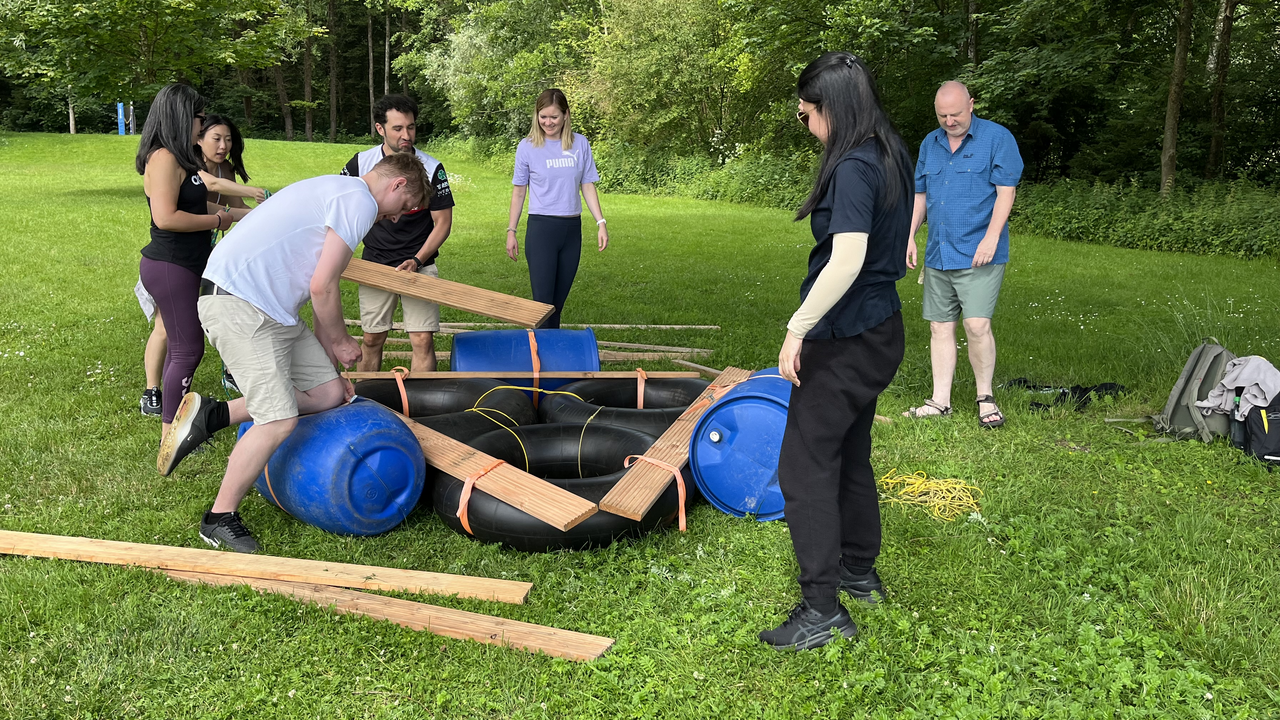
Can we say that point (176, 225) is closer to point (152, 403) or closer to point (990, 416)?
point (152, 403)

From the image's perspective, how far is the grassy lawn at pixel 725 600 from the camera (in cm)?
287

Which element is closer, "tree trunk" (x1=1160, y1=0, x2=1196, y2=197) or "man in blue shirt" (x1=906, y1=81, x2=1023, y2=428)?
"man in blue shirt" (x1=906, y1=81, x2=1023, y2=428)

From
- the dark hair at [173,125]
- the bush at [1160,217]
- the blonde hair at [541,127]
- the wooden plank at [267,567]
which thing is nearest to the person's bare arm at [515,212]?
the blonde hair at [541,127]

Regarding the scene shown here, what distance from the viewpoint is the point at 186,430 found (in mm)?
3859

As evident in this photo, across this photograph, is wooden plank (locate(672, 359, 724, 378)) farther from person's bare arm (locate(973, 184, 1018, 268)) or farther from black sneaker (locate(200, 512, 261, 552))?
black sneaker (locate(200, 512, 261, 552))

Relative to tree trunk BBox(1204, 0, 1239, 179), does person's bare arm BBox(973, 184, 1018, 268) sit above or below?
below

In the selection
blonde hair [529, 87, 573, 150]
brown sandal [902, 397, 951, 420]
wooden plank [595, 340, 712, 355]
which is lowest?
brown sandal [902, 397, 951, 420]

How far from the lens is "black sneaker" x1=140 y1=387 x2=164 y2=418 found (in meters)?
5.48

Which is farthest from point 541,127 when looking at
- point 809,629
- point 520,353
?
point 809,629

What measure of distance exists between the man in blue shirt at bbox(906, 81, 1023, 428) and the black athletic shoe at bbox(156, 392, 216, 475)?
3.97 metres

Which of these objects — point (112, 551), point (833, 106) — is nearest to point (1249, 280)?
point (833, 106)

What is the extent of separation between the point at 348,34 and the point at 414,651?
56204 mm

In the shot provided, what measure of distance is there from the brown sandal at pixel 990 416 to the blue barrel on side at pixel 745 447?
2.14 meters

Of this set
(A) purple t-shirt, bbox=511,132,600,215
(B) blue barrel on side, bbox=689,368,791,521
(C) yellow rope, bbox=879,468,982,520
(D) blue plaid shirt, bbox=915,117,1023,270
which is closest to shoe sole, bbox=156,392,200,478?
(B) blue barrel on side, bbox=689,368,791,521
